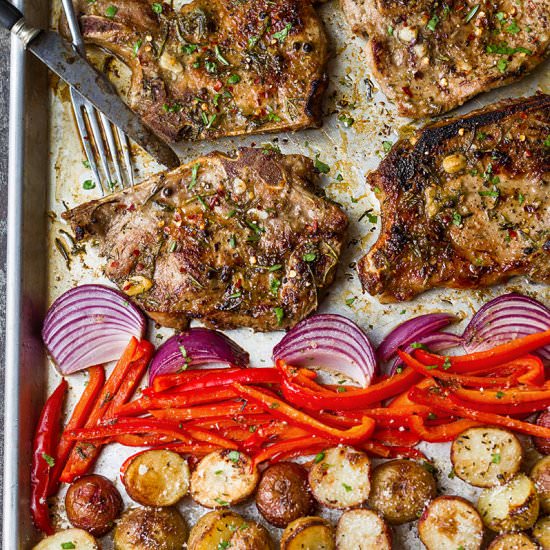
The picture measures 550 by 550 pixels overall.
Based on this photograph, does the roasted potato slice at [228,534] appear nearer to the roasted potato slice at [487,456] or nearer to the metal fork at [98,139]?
the roasted potato slice at [487,456]

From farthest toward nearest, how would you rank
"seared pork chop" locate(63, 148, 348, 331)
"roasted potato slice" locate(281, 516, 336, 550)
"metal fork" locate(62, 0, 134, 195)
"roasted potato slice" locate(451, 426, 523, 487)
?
"metal fork" locate(62, 0, 134, 195) < "seared pork chop" locate(63, 148, 348, 331) < "roasted potato slice" locate(451, 426, 523, 487) < "roasted potato slice" locate(281, 516, 336, 550)

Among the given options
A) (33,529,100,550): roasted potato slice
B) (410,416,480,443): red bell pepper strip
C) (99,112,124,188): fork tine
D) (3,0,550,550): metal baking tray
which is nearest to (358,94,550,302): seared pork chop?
(3,0,550,550): metal baking tray

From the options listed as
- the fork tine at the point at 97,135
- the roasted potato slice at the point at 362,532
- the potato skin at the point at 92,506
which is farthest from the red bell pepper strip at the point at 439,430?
the fork tine at the point at 97,135

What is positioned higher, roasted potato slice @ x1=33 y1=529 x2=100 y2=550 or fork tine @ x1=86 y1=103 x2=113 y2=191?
fork tine @ x1=86 y1=103 x2=113 y2=191

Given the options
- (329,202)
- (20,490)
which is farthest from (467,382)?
(20,490)

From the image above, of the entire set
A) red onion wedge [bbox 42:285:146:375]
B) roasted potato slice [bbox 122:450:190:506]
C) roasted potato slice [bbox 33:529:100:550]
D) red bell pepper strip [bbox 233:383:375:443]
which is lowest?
roasted potato slice [bbox 33:529:100:550]

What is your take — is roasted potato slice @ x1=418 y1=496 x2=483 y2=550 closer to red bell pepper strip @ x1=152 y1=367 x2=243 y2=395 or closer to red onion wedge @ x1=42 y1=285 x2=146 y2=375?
red bell pepper strip @ x1=152 y1=367 x2=243 y2=395
